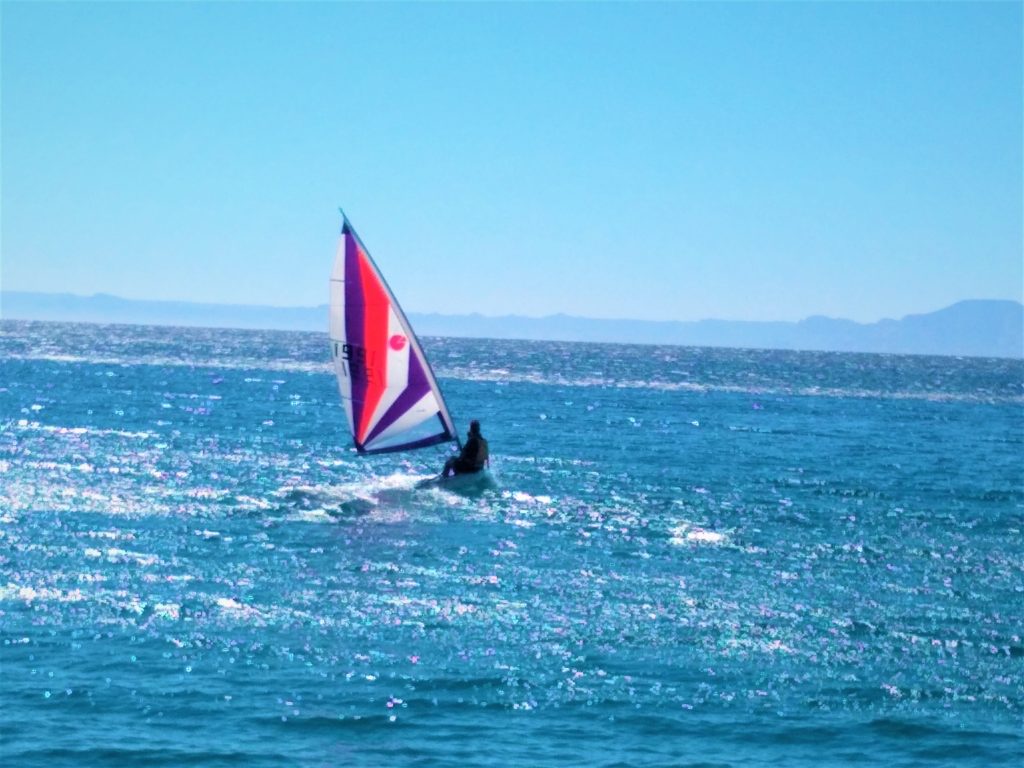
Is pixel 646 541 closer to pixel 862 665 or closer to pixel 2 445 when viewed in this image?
pixel 862 665

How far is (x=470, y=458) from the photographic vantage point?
41031 mm

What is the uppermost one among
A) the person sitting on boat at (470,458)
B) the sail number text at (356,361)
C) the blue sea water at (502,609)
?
the sail number text at (356,361)

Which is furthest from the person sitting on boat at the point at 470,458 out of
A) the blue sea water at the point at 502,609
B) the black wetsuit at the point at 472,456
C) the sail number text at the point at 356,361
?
the sail number text at the point at 356,361

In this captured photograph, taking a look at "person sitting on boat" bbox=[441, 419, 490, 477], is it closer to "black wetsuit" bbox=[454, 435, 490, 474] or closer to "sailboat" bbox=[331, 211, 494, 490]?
"black wetsuit" bbox=[454, 435, 490, 474]

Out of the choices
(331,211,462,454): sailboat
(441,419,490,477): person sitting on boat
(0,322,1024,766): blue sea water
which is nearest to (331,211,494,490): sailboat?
(331,211,462,454): sailboat

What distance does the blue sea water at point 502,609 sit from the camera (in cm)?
1873

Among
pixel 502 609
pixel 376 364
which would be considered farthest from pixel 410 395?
pixel 502 609

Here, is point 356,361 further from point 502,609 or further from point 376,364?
point 502,609

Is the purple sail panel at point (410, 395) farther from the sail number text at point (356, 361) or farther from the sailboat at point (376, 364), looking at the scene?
the sail number text at point (356, 361)

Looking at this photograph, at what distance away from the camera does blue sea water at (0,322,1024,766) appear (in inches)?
738

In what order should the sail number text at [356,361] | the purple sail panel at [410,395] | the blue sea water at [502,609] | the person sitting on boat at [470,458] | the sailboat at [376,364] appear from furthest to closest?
1. the person sitting on boat at [470,458]
2. the purple sail panel at [410,395]
3. the sail number text at [356,361]
4. the sailboat at [376,364]
5. the blue sea water at [502,609]

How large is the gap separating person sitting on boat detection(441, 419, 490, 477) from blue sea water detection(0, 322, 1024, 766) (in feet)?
3.50

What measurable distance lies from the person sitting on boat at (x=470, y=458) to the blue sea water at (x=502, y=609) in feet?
3.50

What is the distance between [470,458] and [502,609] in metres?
15.4
